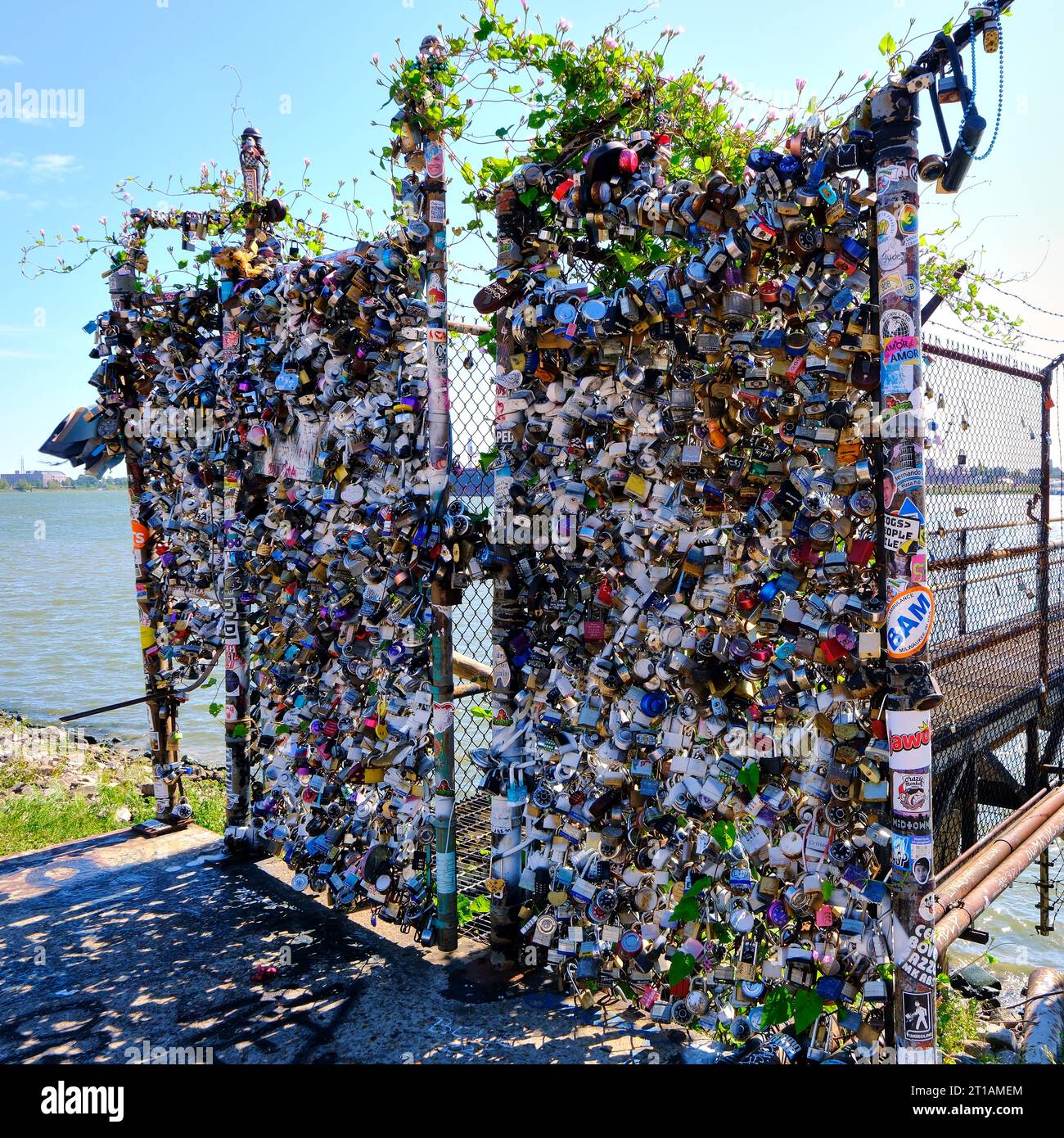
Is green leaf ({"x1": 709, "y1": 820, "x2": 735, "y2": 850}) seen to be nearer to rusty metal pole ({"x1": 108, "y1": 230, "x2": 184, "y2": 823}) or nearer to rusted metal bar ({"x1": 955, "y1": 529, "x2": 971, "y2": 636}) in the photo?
rusted metal bar ({"x1": 955, "y1": 529, "x2": 971, "y2": 636})

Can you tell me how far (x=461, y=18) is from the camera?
129 inches

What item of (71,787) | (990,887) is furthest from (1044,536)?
(71,787)

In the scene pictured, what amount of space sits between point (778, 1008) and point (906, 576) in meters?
1.41

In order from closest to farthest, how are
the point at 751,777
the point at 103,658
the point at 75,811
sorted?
the point at 751,777, the point at 75,811, the point at 103,658

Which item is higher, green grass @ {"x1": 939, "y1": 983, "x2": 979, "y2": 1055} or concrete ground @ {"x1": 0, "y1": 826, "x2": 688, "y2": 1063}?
concrete ground @ {"x1": 0, "y1": 826, "x2": 688, "y2": 1063}

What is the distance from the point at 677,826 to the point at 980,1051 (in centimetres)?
264

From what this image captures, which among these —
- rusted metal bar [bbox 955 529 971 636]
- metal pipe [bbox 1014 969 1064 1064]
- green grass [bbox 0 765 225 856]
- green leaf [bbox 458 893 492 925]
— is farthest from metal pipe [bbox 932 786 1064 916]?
green grass [bbox 0 765 225 856]

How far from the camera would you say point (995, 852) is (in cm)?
372

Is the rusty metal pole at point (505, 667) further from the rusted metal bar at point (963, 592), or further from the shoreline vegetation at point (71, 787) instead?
the shoreline vegetation at point (71, 787)

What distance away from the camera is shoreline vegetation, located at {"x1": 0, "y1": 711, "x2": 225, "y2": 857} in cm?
660

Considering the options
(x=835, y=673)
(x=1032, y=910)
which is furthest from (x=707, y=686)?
(x=1032, y=910)

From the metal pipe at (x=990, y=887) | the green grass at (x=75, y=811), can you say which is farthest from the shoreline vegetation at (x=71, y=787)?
the metal pipe at (x=990, y=887)

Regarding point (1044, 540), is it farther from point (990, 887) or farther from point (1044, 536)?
point (990, 887)

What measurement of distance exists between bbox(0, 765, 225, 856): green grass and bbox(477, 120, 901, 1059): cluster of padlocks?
415cm
